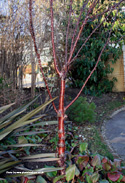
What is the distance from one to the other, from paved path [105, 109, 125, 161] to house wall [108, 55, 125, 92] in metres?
2.21

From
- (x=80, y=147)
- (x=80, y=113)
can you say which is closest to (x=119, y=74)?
(x=80, y=113)

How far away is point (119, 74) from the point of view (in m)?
8.66

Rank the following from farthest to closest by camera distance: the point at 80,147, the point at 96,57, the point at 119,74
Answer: the point at 119,74
the point at 96,57
the point at 80,147

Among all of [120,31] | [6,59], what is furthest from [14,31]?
[120,31]

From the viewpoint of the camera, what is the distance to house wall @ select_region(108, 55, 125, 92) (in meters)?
8.59

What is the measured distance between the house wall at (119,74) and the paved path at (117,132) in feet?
7.25

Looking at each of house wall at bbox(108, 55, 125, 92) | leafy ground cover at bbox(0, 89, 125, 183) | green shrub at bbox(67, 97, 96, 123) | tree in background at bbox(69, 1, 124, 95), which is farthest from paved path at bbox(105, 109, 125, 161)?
house wall at bbox(108, 55, 125, 92)

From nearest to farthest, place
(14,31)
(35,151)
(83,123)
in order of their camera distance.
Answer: (35,151) < (83,123) < (14,31)

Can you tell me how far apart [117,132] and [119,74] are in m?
4.18

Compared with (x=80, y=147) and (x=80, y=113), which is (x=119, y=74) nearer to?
(x=80, y=113)

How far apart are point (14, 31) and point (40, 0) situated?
1135 millimetres

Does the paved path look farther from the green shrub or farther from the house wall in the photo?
the house wall

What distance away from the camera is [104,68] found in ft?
26.8

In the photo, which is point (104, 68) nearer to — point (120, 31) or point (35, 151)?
point (120, 31)
